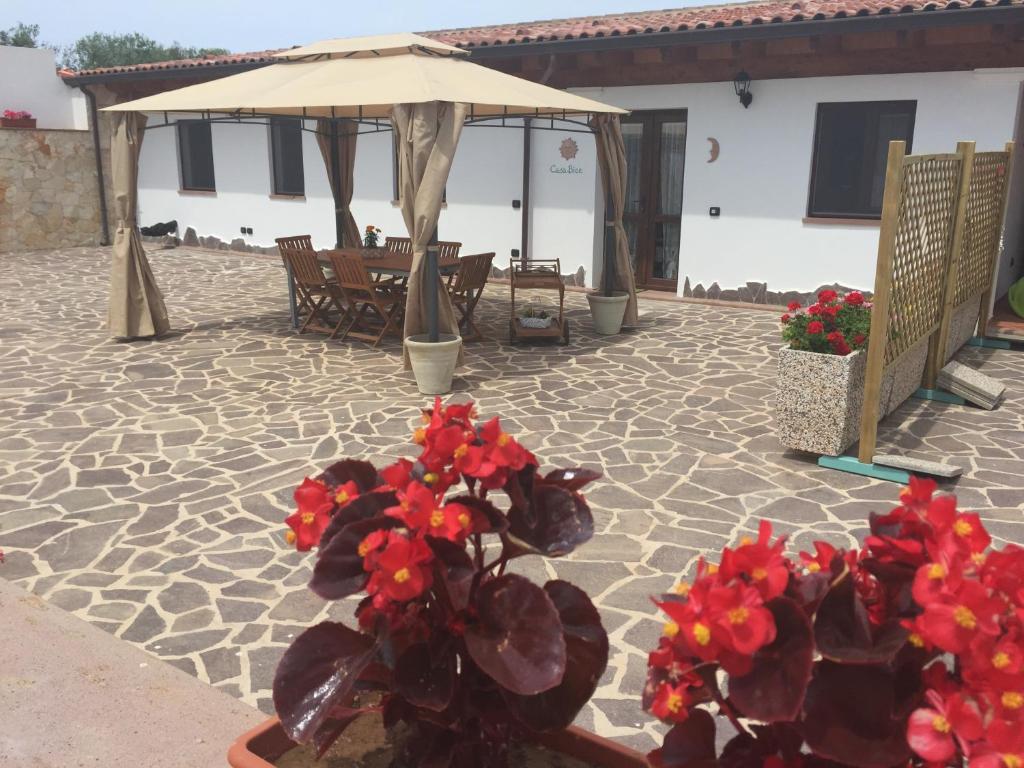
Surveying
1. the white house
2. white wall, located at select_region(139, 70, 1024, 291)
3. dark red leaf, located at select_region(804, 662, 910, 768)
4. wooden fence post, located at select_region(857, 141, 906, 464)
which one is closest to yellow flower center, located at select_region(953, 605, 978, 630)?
dark red leaf, located at select_region(804, 662, 910, 768)

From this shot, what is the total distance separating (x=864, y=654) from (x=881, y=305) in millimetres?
4450

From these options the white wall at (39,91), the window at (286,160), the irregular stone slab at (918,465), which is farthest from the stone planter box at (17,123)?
the irregular stone slab at (918,465)

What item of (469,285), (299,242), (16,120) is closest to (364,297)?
(469,285)

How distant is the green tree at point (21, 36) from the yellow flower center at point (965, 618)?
1856 inches

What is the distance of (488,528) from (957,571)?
Result: 726 millimetres

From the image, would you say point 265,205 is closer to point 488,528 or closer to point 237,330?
point 237,330

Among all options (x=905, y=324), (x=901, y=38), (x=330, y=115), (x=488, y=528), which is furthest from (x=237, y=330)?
(x=488, y=528)

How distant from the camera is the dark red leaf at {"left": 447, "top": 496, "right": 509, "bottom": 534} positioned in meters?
1.52

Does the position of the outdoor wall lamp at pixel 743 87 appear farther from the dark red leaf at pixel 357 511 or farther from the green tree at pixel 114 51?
the green tree at pixel 114 51

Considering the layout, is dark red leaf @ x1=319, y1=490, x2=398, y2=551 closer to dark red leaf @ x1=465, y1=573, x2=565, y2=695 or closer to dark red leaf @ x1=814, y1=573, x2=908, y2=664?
dark red leaf @ x1=465, y1=573, x2=565, y2=695

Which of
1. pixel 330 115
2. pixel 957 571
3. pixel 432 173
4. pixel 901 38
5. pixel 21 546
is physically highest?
pixel 901 38

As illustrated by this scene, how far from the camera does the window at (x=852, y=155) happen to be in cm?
997

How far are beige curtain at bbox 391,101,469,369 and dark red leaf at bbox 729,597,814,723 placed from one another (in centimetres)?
598

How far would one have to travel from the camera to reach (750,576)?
4.15ft
